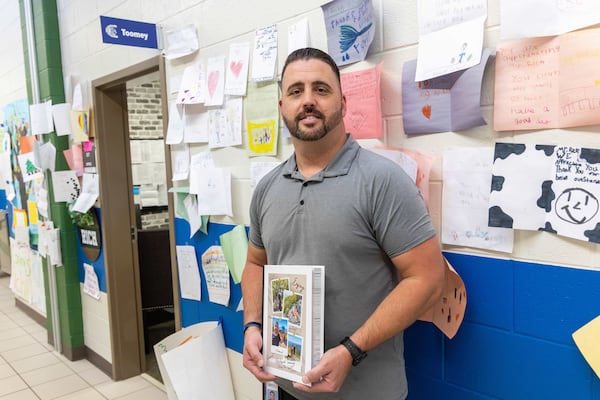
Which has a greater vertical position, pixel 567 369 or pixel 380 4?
pixel 380 4

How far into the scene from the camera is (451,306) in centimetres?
138

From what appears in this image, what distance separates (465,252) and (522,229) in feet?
0.59

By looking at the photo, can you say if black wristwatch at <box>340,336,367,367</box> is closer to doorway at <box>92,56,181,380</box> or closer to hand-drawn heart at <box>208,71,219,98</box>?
hand-drawn heart at <box>208,71,219,98</box>

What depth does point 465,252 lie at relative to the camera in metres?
1.35

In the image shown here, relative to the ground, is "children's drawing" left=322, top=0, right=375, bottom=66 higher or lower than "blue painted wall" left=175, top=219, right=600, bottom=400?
higher

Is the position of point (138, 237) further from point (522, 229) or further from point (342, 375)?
point (522, 229)

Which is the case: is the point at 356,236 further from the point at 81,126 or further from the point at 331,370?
the point at 81,126

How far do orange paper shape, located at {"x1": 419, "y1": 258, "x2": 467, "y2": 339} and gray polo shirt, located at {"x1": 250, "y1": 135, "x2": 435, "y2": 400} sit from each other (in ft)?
0.51

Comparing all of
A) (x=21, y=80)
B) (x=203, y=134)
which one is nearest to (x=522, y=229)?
(x=203, y=134)

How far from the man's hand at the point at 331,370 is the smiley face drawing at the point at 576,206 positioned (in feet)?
2.08

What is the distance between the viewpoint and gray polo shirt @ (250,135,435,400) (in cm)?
119

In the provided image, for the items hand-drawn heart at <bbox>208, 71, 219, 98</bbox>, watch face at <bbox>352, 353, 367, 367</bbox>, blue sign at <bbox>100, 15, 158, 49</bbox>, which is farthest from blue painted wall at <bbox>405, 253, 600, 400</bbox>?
blue sign at <bbox>100, 15, 158, 49</bbox>

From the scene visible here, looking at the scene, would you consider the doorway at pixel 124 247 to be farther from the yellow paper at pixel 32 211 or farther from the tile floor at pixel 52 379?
the yellow paper at pixel 32 211

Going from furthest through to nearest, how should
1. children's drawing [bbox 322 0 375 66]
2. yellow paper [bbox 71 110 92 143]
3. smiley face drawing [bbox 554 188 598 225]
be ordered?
yellow paper [bbox 71 110 92 143], children's drawing [bbox 322 0 375 66], smiley face drawing [bbox 554 188 598 225]
